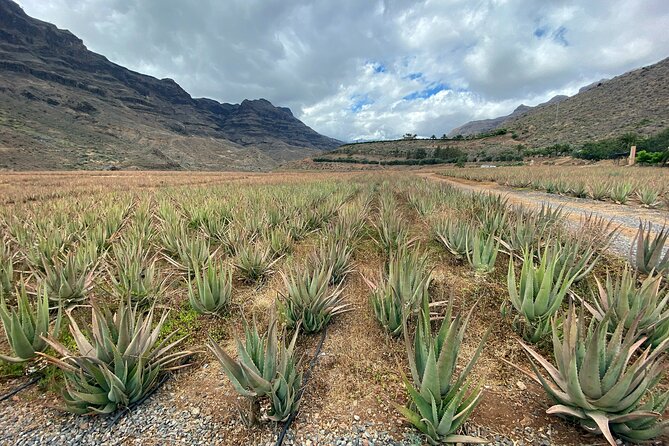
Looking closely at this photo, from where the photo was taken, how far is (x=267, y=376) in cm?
206

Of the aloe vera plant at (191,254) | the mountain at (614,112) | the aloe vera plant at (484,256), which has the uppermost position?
the mountain at (614,112)

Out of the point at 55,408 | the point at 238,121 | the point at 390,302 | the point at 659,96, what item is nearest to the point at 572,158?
the point at 659,96

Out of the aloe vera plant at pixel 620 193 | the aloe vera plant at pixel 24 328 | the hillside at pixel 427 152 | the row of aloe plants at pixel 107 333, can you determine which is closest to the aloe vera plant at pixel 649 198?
the aloe vera plant at pixel 620 193

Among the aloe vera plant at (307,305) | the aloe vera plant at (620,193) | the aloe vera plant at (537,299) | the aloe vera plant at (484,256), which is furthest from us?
the aloe vera plant at (620,193)

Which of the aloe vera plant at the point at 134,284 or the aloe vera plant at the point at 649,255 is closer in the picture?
the aloe vera plant at the point at 134,284

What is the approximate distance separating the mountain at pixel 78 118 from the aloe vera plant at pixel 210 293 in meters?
56.7

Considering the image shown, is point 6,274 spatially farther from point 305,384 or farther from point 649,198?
point 649,198

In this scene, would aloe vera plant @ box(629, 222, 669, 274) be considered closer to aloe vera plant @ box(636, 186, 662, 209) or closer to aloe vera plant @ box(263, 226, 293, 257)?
aloe vera plant @ box(263, 226, 293, 257)

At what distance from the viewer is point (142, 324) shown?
246 cm

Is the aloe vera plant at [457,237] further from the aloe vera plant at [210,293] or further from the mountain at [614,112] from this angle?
the mountain at [614,112]

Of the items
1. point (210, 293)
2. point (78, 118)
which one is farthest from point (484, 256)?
point (78, 118)

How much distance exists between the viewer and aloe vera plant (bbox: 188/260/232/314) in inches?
125

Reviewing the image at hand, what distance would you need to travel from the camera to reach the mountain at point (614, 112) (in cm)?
3844

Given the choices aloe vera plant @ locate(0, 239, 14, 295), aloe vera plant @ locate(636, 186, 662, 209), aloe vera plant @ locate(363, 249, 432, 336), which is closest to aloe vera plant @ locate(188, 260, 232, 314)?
aloe vera plant @ locate(363, 249, 432, 336)
